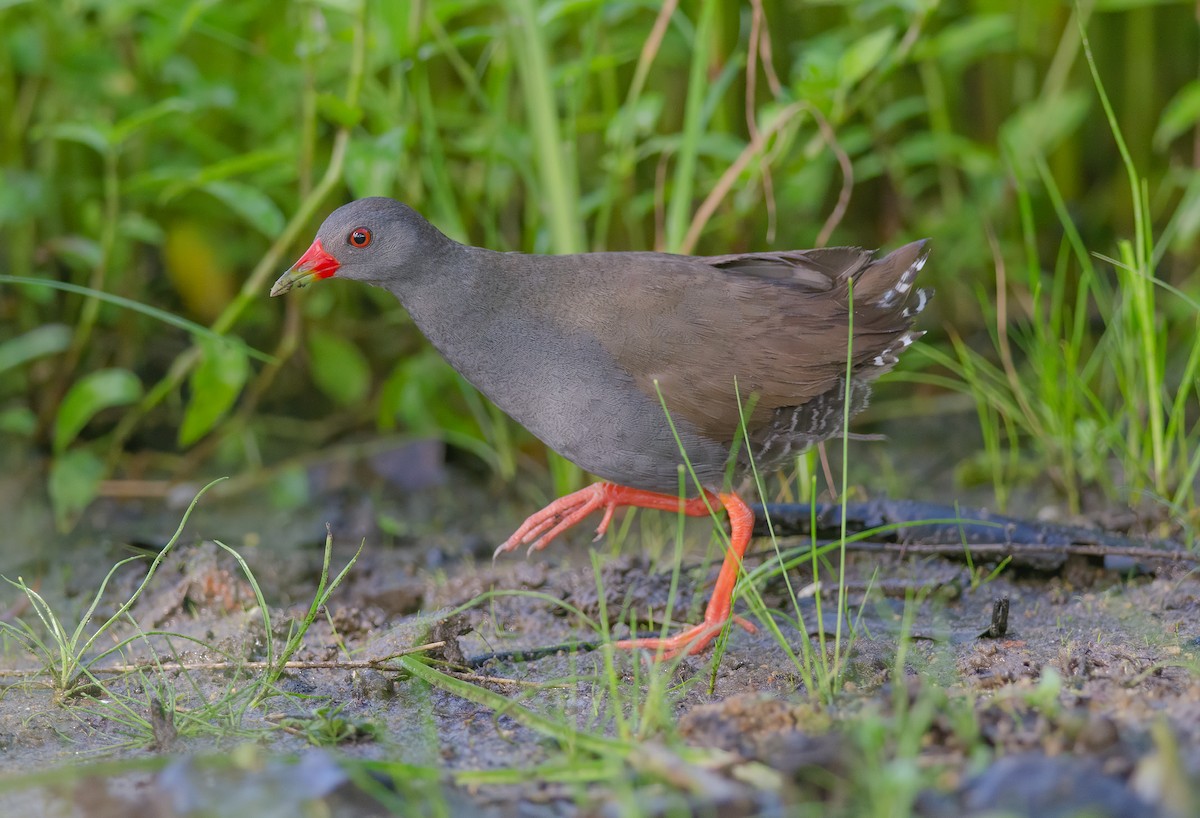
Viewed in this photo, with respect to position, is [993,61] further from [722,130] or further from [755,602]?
[755,602]

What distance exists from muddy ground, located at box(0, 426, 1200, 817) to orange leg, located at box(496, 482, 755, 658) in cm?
7

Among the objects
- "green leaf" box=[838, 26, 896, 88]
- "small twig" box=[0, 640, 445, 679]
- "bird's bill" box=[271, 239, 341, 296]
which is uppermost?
"green leaf" box=[838, 26, 896, 88]

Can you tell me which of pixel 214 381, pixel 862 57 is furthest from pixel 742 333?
pixel 214 381

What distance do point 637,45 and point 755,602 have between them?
2.84 meters

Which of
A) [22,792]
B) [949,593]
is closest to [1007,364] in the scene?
[949,593]

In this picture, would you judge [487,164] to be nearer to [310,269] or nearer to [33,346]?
[310,269]

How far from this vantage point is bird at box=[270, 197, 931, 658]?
3.18 m

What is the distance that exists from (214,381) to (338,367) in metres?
0.82

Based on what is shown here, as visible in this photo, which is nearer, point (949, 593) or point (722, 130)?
point (949, 593)

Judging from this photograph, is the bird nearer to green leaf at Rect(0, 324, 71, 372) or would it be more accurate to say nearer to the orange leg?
the orange leg

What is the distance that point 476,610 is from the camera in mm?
3381

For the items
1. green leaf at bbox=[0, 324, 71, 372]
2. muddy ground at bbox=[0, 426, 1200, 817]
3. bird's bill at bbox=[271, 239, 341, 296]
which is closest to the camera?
muddy ground at bbox=[0, 426, 1200, 817]

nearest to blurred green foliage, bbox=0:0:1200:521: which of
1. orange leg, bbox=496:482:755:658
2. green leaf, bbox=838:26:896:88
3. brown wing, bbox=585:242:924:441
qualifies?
green leaf, bbox=838:26:896:88

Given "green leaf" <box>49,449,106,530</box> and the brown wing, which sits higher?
the brown wing
